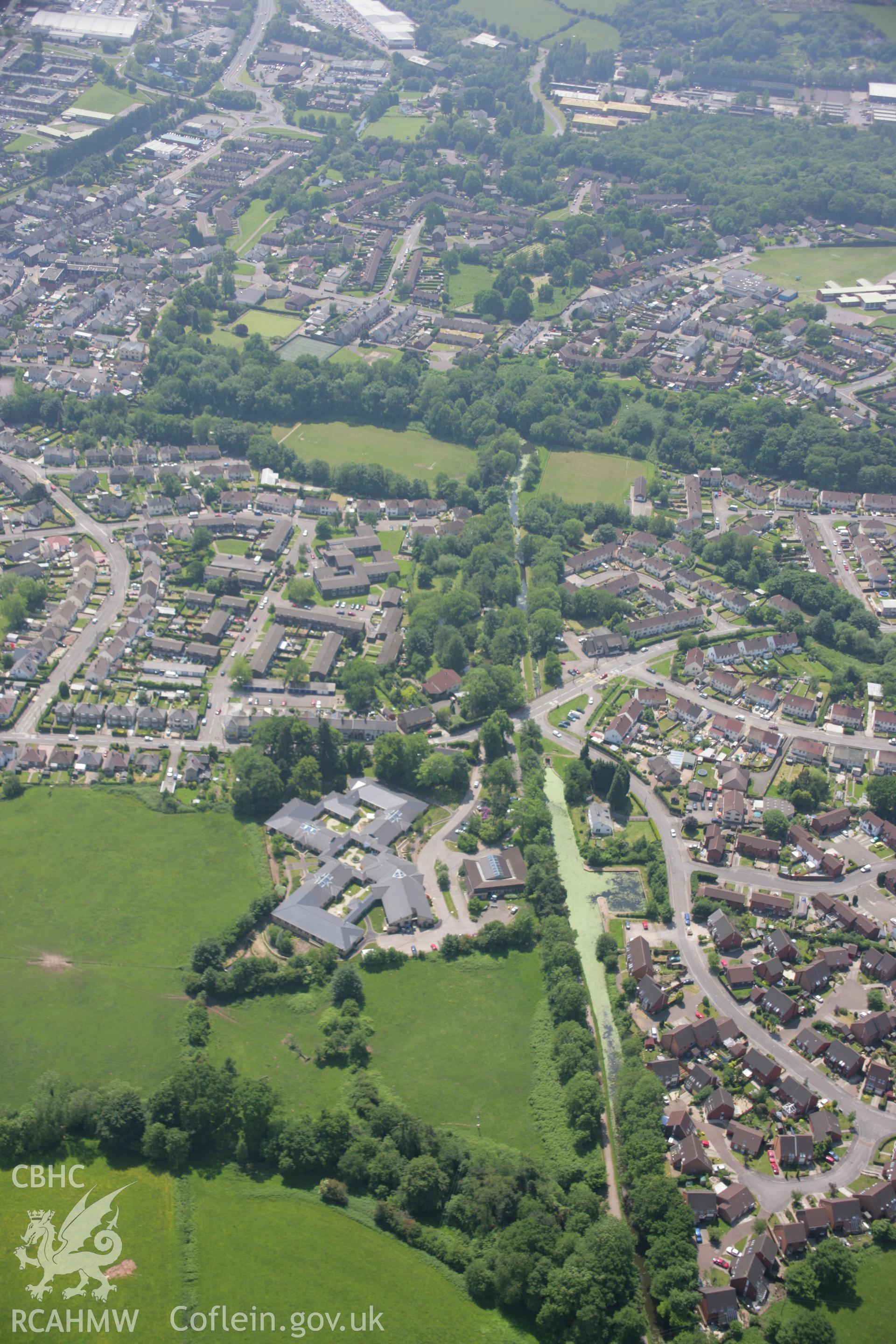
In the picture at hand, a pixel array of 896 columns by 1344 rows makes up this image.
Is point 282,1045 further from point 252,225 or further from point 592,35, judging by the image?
point 592,35

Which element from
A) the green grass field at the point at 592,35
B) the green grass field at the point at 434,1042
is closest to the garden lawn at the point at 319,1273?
the green grass field at the point at 434,1042

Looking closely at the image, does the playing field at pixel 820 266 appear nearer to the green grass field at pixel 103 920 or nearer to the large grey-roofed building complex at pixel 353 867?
the large grey-roofed building complex at pixel 353 867

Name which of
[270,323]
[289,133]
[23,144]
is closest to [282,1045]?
[270,323]

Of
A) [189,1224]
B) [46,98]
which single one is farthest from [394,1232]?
[46,98]

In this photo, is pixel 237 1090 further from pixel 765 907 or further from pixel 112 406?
pixel 112 406

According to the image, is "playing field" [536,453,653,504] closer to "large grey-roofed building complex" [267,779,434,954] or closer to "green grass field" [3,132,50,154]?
"large grey-roofed building complex" [267,779,434,954]

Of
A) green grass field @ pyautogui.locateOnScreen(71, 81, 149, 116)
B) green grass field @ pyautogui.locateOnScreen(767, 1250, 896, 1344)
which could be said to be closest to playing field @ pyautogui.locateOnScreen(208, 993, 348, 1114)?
green grass field @ pyautogui.locateOnScreen(767, 1250, 896, 1344)
